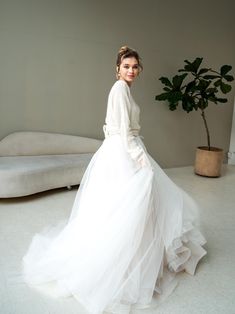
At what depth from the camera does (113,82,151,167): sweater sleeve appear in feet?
6.30

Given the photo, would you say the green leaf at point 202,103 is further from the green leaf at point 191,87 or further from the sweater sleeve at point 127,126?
the sweater sleeve at point 127,126

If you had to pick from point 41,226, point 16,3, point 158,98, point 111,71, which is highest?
point 16,3

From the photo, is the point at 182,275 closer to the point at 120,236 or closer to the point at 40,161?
the point at 120,236

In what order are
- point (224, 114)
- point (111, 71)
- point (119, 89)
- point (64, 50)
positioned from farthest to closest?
1. point (224, 114)
2. point (111, 71)
3. point (64, 50)
4. point (119, 89)

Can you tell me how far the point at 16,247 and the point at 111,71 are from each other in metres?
2.88

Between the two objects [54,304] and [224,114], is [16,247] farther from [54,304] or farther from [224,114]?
[224,114]

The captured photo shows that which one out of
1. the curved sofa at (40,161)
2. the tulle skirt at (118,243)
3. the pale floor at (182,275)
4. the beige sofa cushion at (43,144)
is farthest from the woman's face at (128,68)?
the beige sofa cushion at (43,144)

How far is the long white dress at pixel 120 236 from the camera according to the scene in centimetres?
184

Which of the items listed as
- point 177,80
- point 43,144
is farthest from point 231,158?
point 43,144

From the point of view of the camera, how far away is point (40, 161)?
12.2 feet

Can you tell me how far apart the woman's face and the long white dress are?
0.06m

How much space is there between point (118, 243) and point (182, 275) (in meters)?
0.64

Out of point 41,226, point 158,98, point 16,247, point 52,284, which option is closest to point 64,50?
point 158,98

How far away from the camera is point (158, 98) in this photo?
464 cm
